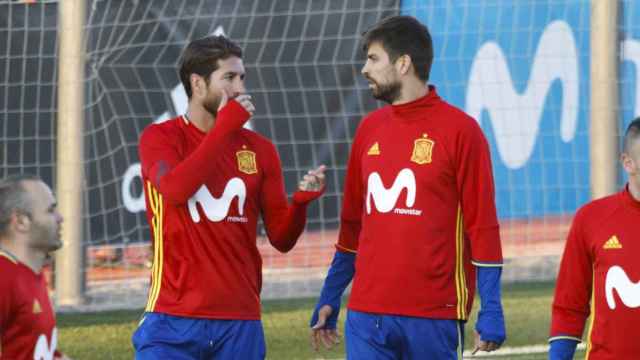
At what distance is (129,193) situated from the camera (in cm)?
1308

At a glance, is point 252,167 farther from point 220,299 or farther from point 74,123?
point 74,123

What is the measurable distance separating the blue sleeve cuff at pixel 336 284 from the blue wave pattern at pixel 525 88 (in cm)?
731

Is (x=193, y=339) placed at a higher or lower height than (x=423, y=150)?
lower

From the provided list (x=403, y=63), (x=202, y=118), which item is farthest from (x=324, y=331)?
(x=403, y=63)

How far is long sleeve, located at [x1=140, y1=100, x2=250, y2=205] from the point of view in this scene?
603cm

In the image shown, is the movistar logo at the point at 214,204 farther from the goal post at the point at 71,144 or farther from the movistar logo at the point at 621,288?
the goal post at the point at 71,144

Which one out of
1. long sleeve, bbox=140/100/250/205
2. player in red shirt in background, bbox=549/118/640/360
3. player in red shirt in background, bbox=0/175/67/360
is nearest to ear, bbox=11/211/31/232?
player in red shirt in background, bbox=0/175/67/360

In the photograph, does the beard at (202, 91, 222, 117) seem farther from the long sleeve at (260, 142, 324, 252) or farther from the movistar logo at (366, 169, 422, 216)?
the movistar logo at (366, 169, 422, 216)

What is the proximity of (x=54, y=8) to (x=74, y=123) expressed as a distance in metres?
0.92

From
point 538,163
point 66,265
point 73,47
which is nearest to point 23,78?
point 73,47

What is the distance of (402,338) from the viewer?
20.1 feet

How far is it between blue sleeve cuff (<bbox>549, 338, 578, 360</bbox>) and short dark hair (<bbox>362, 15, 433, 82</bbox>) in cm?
108

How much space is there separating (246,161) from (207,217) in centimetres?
29

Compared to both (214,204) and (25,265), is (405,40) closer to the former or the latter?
(214,204)
